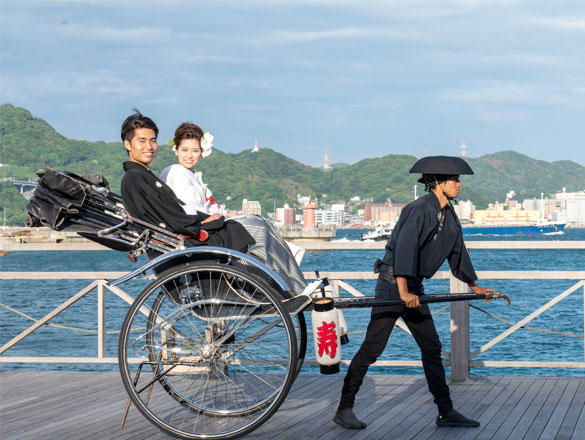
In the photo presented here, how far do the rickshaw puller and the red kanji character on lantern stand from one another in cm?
47

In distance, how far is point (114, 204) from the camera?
3.81m

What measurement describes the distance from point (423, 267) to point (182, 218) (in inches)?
51.1

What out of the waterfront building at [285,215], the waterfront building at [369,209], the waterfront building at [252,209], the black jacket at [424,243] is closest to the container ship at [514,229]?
the waterfront building at [369,209]

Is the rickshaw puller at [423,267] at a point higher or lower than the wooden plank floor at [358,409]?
higher

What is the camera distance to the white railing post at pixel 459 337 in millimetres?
5215

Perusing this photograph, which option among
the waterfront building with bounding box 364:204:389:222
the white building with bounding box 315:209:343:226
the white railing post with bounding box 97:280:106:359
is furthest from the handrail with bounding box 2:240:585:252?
the white building with bounding box 315:209:343:226

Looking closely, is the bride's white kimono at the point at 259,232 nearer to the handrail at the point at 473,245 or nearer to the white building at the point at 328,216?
the handrail at the point at 473,245

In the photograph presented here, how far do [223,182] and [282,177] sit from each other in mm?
31357

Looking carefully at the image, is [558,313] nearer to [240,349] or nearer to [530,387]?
[530,387]

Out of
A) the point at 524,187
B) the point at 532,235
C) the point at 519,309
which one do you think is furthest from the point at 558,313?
the point at 524,187

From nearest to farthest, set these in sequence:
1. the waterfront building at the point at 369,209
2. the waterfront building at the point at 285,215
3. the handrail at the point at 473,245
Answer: the handrail at the point at 473,245
the waterfront building at the point at 285,215
the waterfront building at the point at 369,209

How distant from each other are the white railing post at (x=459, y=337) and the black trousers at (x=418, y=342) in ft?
4.05

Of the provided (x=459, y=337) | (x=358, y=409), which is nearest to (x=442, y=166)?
(x=358, y=409)

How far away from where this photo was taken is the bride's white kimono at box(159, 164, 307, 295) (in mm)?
3746
